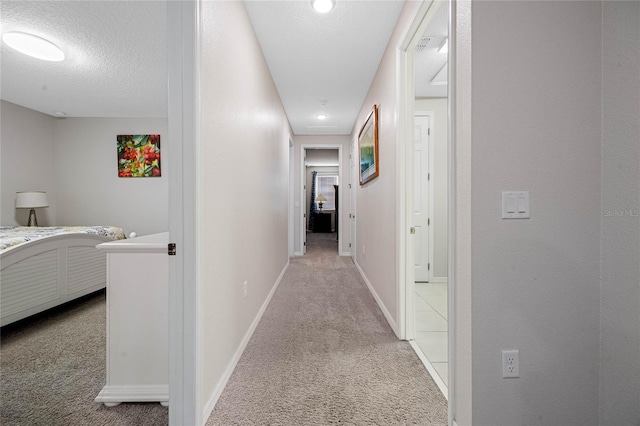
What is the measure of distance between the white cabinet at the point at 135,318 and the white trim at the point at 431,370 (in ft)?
4.86

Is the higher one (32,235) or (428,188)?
(428,188)

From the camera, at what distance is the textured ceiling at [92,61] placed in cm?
230

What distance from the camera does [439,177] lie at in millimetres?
3896

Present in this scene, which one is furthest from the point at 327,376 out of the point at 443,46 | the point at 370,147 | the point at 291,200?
the point at 291,200

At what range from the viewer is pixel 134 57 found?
304cm

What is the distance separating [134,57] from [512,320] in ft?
13.0

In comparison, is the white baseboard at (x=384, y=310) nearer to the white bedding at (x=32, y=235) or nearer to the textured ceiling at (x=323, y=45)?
the textured ceiling at (x=323, y=45)

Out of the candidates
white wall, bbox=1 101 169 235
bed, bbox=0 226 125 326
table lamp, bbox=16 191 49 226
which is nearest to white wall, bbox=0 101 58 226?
white wall, bbox=1 101 169 235

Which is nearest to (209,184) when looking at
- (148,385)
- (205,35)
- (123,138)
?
(205,35)

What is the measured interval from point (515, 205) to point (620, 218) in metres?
0.38

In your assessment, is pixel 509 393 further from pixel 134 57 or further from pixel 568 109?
pixel 134 57

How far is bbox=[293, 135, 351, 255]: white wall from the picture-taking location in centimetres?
603

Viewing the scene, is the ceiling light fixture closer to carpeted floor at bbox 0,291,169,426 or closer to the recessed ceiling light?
the recessed ceiling light

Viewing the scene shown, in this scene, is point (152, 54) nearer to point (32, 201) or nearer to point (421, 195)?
point (32, 201)
